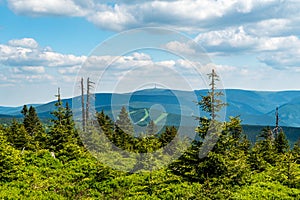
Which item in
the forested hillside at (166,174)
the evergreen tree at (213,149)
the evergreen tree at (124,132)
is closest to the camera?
the forested hillside at (166,174)

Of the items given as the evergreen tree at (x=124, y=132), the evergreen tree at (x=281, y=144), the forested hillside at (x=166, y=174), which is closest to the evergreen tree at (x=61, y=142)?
the forested hillside at (x=166, y=174)

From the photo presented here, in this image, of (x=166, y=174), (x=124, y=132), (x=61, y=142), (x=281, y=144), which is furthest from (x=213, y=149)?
(x=124, y=132)

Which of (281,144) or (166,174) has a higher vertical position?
(166,174)

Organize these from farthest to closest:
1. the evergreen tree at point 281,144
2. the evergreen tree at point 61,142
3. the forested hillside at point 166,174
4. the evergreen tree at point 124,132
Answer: the evergreen tree at point 281,144 → the evergreen tree at point 124,132 → the evergreen tree at point 61,142 → the forested hillside at point 166,174

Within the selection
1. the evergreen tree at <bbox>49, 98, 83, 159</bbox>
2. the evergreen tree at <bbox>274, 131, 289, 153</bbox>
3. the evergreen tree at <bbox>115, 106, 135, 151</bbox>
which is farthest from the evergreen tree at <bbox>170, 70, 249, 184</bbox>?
the evergreen tree at <bbox>274, 131, 289, 153</bbox>

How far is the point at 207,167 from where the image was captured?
21422 mm

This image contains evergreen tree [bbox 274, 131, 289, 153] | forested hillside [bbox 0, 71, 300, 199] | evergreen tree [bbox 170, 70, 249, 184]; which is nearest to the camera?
forested hillside [bbox 0, 71, 300, 199]

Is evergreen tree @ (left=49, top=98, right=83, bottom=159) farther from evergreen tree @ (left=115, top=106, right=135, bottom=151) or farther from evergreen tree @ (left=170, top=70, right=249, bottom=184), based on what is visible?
evergreen tree @ (left=170, top=70, right=249, bottom=184)

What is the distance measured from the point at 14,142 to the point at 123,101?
2496 centimetres

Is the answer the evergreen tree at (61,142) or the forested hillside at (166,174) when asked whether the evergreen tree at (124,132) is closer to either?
the evergreen tree at (61,142)

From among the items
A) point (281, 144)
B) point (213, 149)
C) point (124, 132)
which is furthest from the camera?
point (124, 132)

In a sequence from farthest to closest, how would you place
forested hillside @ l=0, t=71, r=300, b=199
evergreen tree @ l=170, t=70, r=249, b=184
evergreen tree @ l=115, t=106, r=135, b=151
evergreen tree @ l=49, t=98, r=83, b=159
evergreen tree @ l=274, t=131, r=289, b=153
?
1. evergreen tree @ l=274, t=131, r=289, b=153
2. evergreen tree @ l=115, t=106, r=135, b=151
3. evergreen tree @ l=49, t=98, r=83, b=159
4. evergreen tree @ l=170, t=70, r=249, b=184
5. forested hillside @ l=0, t=71, r=300, b=199

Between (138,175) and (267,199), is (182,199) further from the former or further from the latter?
(138,175)

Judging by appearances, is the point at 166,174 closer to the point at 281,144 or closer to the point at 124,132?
the point at 124,132
